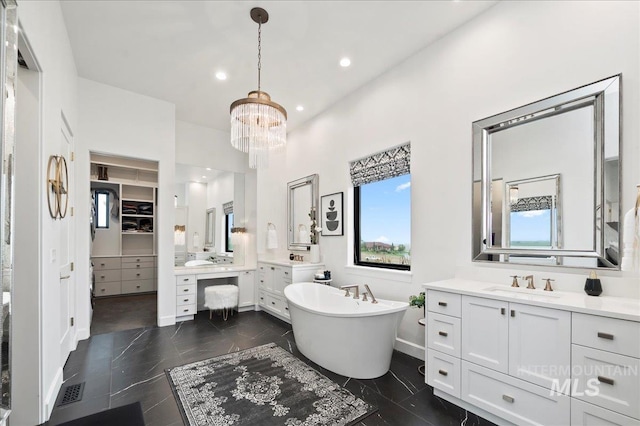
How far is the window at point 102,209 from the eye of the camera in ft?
20.4

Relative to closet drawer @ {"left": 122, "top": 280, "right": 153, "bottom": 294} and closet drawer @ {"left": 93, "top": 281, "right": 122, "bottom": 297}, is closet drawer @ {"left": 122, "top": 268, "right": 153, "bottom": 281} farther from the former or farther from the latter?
closet drawer @ {"left": 93, "top": 281, "right": 122, "bottom": 297}

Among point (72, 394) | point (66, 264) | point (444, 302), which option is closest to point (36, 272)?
point (72, 394)

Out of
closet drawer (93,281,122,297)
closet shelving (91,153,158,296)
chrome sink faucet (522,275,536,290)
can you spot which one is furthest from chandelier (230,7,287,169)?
closet drawer (93,281,122,297)

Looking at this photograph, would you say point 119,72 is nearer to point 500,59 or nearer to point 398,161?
point 398,161

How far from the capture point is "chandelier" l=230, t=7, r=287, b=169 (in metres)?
2.79

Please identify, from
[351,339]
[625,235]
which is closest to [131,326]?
[351,339]

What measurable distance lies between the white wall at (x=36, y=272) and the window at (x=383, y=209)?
3.21 metres

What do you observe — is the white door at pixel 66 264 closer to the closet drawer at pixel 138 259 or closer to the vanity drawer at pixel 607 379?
the closet drawer at pixel 138 259

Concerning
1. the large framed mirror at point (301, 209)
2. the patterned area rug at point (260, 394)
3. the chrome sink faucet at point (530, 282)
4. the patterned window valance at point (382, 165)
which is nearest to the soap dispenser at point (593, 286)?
the chrome sink faucet at point (530, 282)

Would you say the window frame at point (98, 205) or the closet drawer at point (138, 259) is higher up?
the window frame at point (98, 205)

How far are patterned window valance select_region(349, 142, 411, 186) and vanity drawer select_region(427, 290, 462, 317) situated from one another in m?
1.51

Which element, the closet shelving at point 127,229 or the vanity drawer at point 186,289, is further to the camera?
the closet shelving at point 127,229

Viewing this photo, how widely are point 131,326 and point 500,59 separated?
552 cm

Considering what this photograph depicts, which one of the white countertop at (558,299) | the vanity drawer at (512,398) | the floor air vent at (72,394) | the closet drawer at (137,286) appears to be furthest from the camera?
the closet drawer at (137,286)
